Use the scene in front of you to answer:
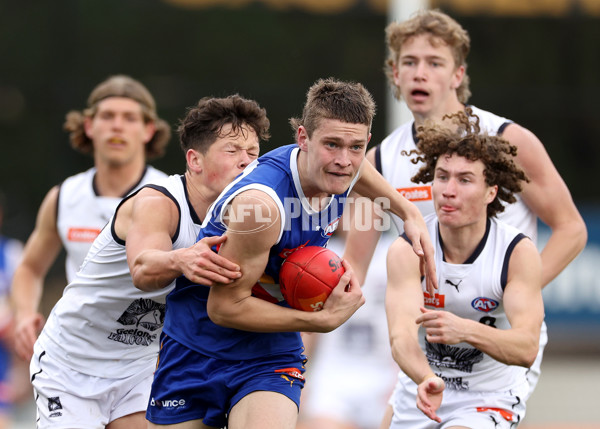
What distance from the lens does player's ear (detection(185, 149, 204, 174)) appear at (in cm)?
545

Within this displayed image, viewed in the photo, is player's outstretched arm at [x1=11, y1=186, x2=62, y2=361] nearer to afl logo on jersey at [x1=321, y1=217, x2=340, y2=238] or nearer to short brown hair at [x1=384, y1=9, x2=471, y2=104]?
afl logo on jersey at [x1=321, y1=217, x2=340, y2=238]

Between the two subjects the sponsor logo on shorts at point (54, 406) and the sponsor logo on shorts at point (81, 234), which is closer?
the sponsor logo on shorts at point (54, 406)

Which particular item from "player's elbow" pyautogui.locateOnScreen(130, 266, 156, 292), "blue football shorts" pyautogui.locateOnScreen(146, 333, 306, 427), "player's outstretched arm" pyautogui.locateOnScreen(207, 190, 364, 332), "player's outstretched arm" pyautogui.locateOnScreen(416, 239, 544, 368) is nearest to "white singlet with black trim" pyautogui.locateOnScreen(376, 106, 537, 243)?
"player's outstretched arm" pyautogui.locateOnScreen(416, 239, 544, 368)

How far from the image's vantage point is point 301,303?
5.00 m

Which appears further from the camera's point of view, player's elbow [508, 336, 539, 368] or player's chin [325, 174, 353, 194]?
player's elbow [508, 336, 539, 368]

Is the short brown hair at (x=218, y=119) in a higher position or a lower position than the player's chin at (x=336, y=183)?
higher

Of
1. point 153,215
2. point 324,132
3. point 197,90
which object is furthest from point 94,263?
point 197,90

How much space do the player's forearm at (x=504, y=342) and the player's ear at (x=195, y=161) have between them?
5.51 ft

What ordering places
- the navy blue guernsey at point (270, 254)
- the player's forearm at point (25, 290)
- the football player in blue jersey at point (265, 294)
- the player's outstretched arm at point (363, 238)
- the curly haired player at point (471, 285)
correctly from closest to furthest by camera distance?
the football player in blue jersey at point (265, 294)
the navy blue guernsey at point (270, 254)
the curly haired player at point (471, 285)
the player's outstretched arm at point (363, 238)
the player's forearm at point (25, 290)

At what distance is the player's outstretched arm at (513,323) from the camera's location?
4.96m

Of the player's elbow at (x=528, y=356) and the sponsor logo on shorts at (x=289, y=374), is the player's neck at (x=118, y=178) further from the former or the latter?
the player's elbow at (x=528, y=356)

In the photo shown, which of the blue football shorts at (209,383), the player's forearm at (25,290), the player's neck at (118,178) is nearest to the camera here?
the blue football shorts at (209,383)

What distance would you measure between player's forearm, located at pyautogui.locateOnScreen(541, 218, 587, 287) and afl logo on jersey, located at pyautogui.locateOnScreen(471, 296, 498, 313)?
2.30 feet

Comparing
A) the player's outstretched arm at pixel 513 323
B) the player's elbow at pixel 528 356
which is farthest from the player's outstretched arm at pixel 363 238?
the player's elbow at pixel 528 356
